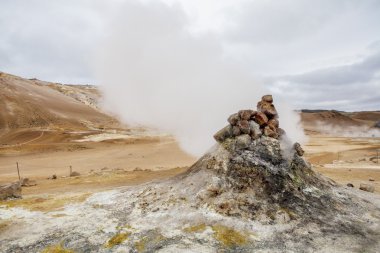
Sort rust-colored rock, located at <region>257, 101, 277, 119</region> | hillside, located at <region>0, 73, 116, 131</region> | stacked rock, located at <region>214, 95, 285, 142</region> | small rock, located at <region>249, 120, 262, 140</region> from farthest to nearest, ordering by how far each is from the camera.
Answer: hillside, located at <region>0, 73, 116, 131</region>
rust-colored rock, located at <region>257, 101, 277, 119</region>
stacked rock, located at <region>214, 95, 285, 142</region>
small rock, located at <region>249, 120, 262, 140</region>

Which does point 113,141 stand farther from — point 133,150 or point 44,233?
point 44,233

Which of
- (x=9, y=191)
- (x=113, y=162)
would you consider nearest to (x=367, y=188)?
Result: (x=9, y=191)

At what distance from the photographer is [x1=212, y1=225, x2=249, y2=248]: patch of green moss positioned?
8539mm

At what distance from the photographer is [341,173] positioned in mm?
20453

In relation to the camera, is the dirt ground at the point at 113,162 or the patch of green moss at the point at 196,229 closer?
the patch of green moss at the point at 196,229

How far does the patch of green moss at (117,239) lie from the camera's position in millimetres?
8656

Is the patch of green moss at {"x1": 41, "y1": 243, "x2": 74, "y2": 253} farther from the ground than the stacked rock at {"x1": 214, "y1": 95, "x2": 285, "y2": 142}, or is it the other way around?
the stacked rock at {"x1": 214, "y1": 95, "x2": 285, "y2": 142}

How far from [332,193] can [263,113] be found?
3.26m

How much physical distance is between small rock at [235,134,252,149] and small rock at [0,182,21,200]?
29.7 ft

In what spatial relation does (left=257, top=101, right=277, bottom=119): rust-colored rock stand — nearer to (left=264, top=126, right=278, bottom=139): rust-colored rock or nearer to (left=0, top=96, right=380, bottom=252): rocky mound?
(left=0, top=96, right=380, bottom=252): rocky mound

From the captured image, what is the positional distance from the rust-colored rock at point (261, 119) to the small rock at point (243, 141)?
65 centimetres

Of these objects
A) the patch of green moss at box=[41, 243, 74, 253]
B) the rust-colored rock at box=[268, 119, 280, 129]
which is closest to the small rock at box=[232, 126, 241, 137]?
the rust-colored rock at box=[268, 119, 280, 129]

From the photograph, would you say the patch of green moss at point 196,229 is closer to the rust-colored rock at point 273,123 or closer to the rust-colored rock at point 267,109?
the rust-colored rock at point 273,123

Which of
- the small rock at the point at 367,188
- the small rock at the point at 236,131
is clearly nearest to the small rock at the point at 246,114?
the small rock at the point at 236,131
